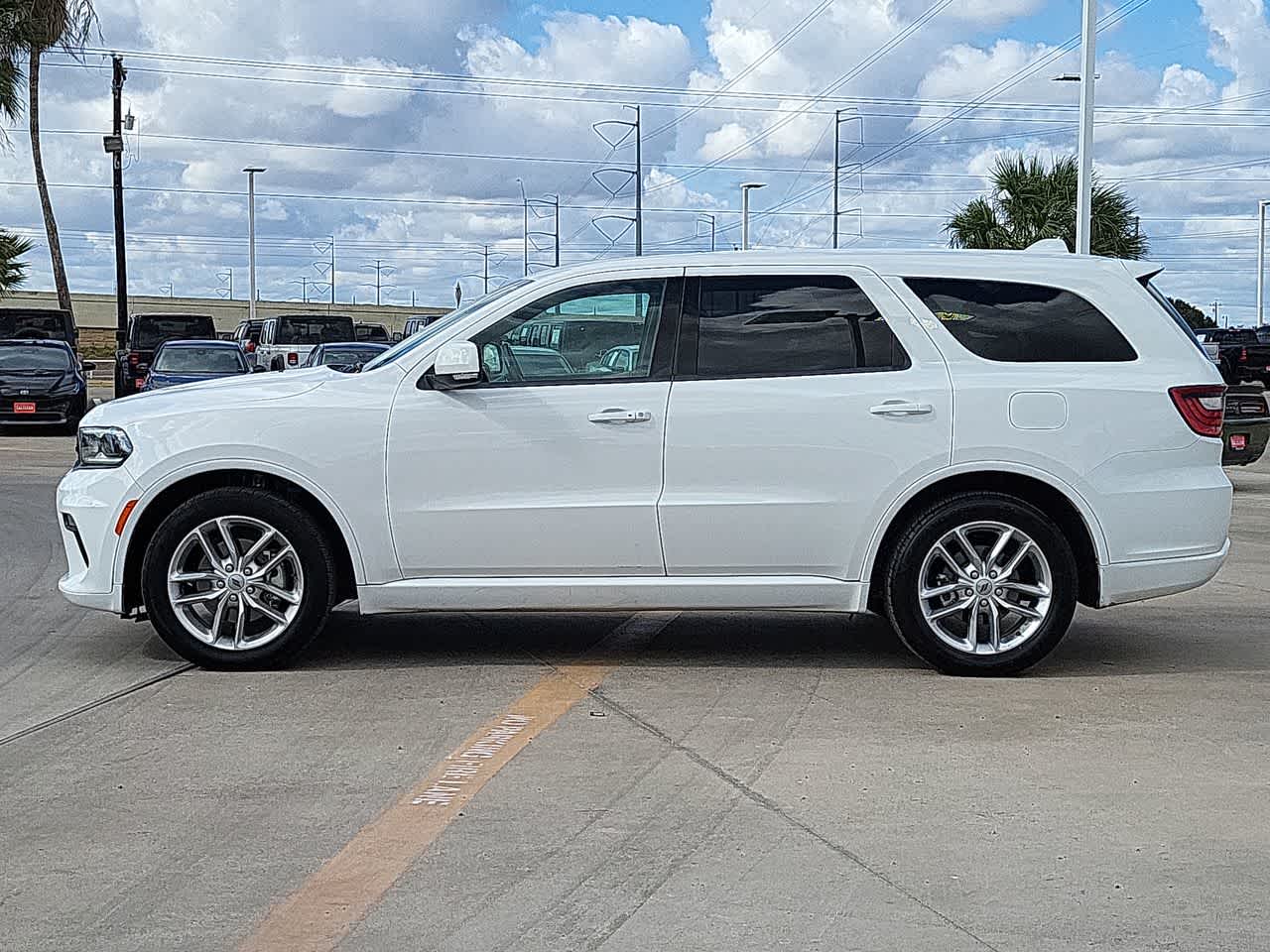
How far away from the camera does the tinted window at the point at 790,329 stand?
7.50 meters

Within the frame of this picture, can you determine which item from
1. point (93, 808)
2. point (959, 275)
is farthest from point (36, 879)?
point (959, 275)

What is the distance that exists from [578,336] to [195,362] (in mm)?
19117

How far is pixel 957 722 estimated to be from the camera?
670 centimetres

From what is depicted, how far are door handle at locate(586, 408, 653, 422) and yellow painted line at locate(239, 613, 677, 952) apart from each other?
1.14 metres

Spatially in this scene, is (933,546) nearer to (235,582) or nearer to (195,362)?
(235,582)

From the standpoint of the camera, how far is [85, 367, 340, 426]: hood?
755 cm

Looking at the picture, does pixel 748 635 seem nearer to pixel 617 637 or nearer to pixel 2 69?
pixel 617 637

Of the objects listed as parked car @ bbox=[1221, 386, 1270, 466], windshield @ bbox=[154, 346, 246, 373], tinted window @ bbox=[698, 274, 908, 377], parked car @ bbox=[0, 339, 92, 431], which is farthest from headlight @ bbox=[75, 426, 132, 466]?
parked car @ bbox=[0, 339, 92, 431]

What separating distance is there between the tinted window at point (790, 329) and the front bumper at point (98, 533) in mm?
2633

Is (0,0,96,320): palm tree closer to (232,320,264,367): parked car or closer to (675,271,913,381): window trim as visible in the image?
(232,320,264,367): parked car

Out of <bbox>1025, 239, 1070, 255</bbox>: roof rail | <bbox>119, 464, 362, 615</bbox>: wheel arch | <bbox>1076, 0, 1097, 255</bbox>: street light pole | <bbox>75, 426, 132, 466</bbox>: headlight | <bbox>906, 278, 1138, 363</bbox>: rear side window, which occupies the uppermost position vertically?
<bbox>1076, 0, 1097, 255</bbox>: street light pole

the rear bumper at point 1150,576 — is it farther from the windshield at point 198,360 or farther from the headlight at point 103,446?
the windshield at point 198,360

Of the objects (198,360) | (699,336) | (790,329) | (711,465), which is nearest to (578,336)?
(699,336)

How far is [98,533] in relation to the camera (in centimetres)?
757
